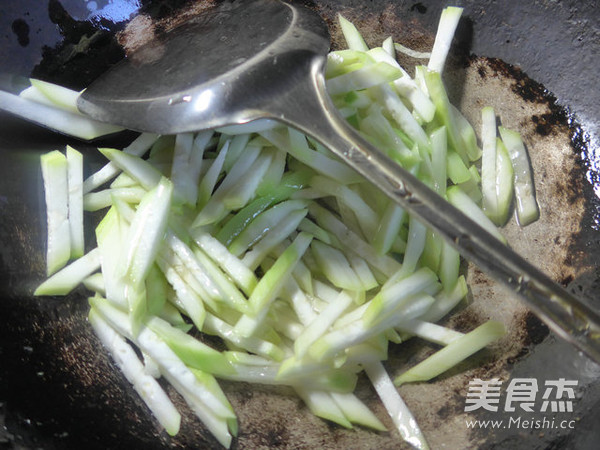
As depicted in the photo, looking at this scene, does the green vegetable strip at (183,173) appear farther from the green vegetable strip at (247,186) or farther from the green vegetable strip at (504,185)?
the green vegetable strip at (504,185)

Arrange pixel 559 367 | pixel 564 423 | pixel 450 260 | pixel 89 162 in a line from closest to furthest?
pixel 564 423 → pixel 559 367 → pixel 450 260 → pixel 89 162

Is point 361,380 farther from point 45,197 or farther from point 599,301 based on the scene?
point 45,197

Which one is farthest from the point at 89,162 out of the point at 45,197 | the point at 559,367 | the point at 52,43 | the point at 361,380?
the point at 559,367

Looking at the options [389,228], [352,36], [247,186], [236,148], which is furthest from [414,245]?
[352,36]

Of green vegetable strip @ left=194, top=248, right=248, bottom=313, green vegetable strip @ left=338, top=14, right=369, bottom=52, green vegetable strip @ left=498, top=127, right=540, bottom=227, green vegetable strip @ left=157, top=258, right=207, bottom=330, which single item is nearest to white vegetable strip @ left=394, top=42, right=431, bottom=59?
green vegetable strip @ left=338, top=14, right=369, bottom=52

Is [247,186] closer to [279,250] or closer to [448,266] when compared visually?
[279,250]

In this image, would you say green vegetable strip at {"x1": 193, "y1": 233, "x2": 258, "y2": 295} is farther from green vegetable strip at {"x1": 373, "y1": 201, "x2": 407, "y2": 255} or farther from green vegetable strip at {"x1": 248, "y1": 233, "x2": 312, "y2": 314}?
green vegetable strip at {"x1": 373, "y1": 201, "x2": 407, "y2": 255}

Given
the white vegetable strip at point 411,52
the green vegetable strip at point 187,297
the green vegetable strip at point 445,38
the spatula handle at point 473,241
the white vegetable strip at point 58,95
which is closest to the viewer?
the spatula handle at point 473,241

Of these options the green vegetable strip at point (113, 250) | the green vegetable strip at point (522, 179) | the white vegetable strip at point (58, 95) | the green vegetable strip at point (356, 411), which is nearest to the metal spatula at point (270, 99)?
the white vegetable strip at point (58, 95)

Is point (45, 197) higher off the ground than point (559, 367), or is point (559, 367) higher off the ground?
point (45, 197)
